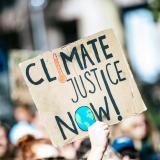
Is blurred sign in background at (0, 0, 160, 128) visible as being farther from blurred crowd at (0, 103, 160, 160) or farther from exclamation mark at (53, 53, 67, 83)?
exclamation mark at (53, 53, 67, 83)

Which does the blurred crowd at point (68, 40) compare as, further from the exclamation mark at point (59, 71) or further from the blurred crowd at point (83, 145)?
the exclamation mark at point (59, 71)

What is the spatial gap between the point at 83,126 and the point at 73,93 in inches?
9.6

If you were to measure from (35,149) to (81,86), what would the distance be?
122 cm

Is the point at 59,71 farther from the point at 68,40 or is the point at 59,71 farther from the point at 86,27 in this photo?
the point at 68,40

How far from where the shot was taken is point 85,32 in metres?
30.5

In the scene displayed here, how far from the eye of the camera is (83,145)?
848cm

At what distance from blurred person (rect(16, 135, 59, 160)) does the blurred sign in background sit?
11.7m

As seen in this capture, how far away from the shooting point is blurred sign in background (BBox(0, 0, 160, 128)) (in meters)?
25.6

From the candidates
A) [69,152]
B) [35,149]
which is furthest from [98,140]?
[69,152]

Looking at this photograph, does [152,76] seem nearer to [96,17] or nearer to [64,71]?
[96,17]

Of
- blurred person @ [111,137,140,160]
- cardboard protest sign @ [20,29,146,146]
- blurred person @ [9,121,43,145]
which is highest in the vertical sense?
cardboard protest sign @ [20,29,146,146]

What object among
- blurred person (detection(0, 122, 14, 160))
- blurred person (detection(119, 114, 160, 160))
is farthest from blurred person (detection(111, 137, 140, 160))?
blurred person (detection(119, 114, 160, 160))

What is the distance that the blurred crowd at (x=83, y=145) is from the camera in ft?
27.0

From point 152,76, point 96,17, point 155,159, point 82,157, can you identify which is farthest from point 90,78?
point 96,17
